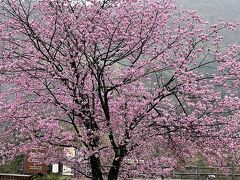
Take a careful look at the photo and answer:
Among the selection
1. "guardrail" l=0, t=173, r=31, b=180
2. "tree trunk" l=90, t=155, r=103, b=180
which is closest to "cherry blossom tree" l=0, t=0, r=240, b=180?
"tree trunk" l=90, t=155, r=103, b=180

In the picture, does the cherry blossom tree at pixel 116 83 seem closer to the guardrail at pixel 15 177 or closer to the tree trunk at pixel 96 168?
the tree trunk at pixel 96 168

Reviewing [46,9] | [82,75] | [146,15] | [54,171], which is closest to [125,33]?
[146,15]

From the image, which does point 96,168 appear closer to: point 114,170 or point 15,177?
point 114,170

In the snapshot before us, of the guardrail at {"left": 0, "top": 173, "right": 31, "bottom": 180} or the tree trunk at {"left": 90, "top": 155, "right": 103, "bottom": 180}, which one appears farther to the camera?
the guardrail at {"left": 0, "top": 173, "right": 31, "bottom": 180}

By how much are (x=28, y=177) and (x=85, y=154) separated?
4682 millimetres

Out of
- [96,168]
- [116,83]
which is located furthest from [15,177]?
[116,83]

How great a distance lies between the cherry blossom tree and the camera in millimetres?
7719

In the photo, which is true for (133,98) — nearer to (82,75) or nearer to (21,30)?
(82,75)

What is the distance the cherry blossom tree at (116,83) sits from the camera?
25.3ft

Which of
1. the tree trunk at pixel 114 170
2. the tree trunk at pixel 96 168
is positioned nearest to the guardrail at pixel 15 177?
the tree trunk at pixel 96 168

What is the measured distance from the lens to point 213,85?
26.4ft

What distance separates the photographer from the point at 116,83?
813 centimetres

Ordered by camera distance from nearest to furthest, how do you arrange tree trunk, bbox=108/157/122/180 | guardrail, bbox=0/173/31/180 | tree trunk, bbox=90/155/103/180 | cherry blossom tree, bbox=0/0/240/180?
cherry blossom tree, bbox=0/0/240/180
tree trunk, bbox=108/157/122/180
tree trunk, bbox=90/155/103/180
guardrail, bbox=0/173/31/180

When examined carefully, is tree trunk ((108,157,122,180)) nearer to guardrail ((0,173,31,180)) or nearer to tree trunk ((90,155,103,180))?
tree trunk ((90,155,103,180))
